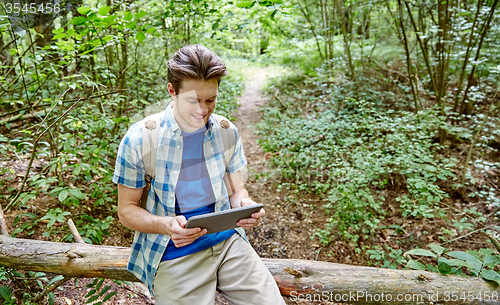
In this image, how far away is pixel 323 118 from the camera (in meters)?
5.34

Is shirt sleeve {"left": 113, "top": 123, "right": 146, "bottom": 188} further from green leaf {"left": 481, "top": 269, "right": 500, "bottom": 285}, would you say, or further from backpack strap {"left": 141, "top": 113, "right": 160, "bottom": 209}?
green leaf {"left": 481, "top": 269, "right": 500, "bottom": 285}

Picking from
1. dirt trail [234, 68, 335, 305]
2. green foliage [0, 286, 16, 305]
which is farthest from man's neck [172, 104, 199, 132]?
dirt trail [234, 68, 335, 305]

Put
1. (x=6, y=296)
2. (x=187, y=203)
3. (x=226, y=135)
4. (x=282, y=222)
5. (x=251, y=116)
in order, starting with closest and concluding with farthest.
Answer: (x=187, y=203), (x=226, y=135), (x=6, y=296), (x=282, y=222), (x=251, y=116)

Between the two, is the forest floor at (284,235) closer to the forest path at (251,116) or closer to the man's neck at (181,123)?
the forest path at (251,116)

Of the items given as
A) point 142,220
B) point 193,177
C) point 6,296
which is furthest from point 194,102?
point 6,296

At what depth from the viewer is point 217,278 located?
1729mm

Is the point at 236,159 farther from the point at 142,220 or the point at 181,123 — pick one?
the point at 142,220

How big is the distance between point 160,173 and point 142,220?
0.26 metres

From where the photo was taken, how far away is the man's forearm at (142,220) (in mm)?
1503

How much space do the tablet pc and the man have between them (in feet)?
0.16

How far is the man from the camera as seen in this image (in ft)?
4.86

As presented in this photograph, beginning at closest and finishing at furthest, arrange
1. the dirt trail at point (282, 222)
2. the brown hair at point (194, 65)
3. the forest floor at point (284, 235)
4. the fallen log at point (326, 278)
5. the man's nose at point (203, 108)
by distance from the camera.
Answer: the brown hair at point (194, 65) → the man's nose at point (203, 108) → the fallen log at point (326, 278) → the forest floor at point (284, 235) → the dirt trail at point (282, 222)

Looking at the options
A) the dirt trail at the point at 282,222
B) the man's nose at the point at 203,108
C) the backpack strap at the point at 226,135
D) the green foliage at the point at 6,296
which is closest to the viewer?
the man's nose at the point at 203,108

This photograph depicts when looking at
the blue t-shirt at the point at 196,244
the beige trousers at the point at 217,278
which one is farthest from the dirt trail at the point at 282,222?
the blue t-shirt at the point at 196,244
